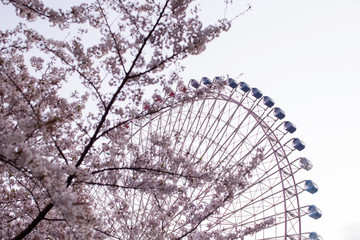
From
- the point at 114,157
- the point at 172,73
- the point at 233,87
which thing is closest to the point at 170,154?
the point at 114,157

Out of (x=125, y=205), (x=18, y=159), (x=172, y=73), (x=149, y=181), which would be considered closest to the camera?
(x=18, y=159)

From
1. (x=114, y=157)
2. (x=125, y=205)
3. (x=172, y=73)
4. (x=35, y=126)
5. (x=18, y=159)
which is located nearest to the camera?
(x=18, y=159)

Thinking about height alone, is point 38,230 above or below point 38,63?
below

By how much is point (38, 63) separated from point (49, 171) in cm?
488

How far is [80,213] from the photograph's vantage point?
142 inches

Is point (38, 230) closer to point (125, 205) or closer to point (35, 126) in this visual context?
point (125, 205)

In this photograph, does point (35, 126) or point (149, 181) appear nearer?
point (35, 126)

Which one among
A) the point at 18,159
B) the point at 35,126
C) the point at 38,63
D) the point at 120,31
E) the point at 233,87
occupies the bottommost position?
the point at 18,159

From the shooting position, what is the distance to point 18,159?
3316 millimetres

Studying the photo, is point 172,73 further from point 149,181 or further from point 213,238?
point 213,238

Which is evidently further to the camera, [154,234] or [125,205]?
[125,205]

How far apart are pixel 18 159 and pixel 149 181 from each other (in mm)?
3113

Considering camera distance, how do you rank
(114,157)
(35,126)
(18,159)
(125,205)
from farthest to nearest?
(125,205) < (114,157) < (35,126) < (18,159)

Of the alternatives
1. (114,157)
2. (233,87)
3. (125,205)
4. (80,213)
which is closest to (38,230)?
(114,157)
